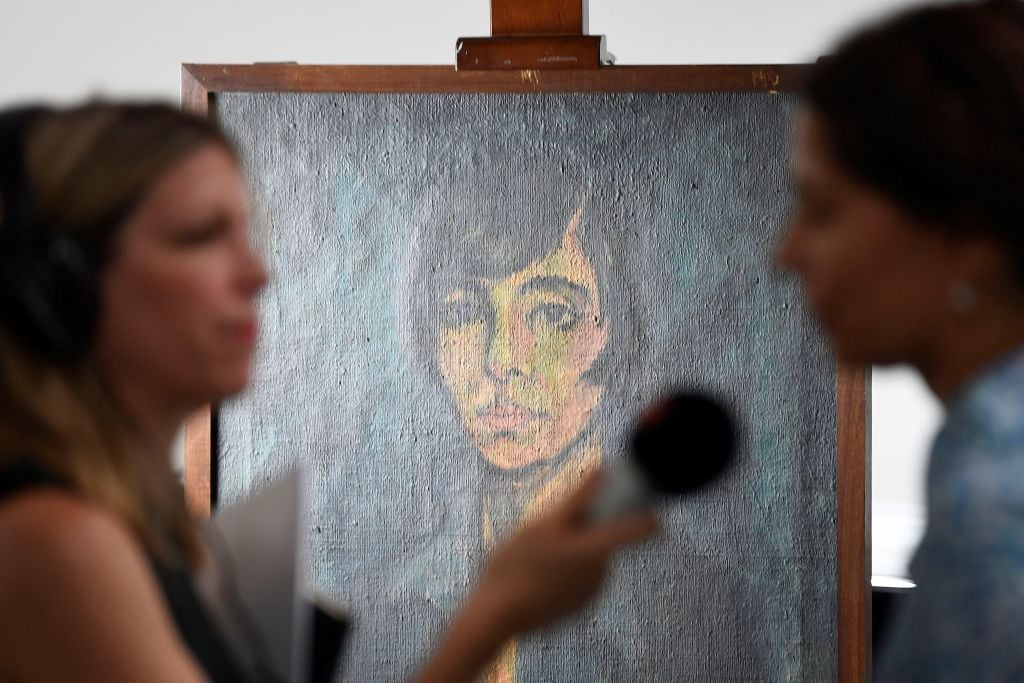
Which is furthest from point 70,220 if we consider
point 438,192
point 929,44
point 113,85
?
point 113,85

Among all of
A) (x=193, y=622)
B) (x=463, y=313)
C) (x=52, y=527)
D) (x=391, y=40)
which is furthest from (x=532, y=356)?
(x=52, y=527)

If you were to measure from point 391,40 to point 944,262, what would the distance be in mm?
1765

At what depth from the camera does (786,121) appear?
172 cm

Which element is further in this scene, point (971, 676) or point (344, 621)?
point (344, 621)

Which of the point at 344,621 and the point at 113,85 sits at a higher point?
the point at 113,85

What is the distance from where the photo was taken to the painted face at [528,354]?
69.3 inches

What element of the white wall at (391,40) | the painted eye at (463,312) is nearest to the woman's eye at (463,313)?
the painted eye at (463,312)

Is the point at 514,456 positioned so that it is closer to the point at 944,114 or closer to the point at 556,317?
the point at 556,317

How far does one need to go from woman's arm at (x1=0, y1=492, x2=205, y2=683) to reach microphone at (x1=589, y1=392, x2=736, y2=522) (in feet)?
0.99

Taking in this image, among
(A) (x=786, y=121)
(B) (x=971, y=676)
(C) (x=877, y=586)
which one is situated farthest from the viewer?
(C) (x=877, y=586)

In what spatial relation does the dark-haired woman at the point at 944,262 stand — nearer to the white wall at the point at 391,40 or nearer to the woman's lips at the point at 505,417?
the woman's lips at the point at 505,417

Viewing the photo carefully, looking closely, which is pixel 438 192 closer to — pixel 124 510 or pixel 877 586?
pixel 877 586

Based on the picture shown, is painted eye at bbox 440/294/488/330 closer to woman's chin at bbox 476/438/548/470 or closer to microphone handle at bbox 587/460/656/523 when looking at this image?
woman's chin at bbox 476/438/548/470

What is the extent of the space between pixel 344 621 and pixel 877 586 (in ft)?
4.12
